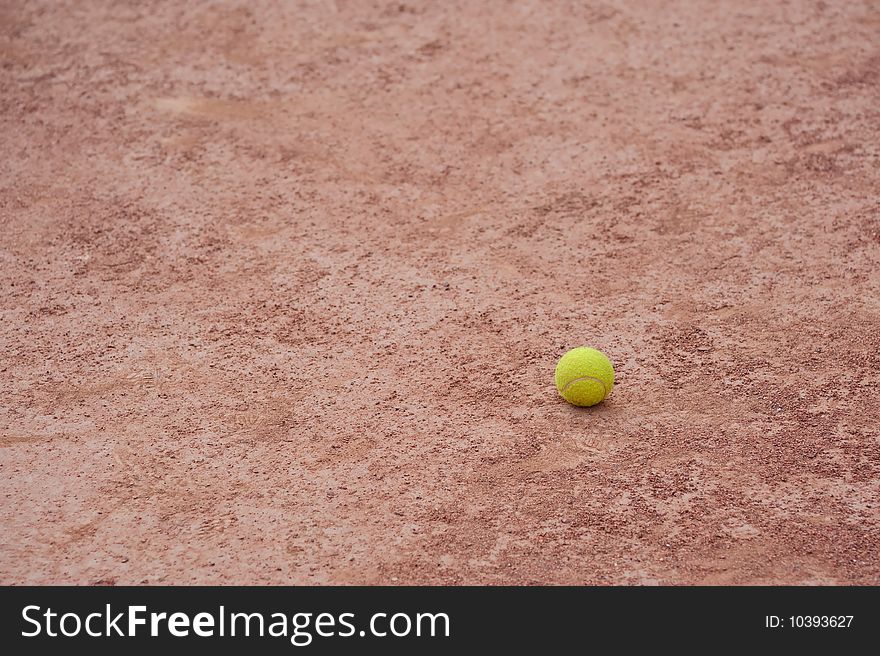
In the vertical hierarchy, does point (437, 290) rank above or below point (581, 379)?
above

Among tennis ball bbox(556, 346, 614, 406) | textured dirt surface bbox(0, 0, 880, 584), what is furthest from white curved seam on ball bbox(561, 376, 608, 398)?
textured dirt surface bbox(0, 0, 880, 584)

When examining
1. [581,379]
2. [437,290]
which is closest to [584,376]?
[581,379]

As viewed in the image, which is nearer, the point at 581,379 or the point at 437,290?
the point at 581,379

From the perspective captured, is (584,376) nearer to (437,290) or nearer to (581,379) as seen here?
(581,379)

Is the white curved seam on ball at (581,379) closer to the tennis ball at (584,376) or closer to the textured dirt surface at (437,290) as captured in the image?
the tennis ball at (584,376)

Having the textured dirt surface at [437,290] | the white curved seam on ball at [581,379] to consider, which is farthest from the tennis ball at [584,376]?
the textured dirt surface at [437,290]

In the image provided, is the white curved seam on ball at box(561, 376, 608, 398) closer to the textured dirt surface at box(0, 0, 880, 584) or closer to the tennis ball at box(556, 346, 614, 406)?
the tennis ball at box(556, 346, 614, 406)
